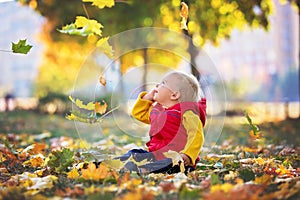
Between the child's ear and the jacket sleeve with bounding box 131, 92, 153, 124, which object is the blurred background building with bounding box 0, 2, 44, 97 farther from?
the child's ear

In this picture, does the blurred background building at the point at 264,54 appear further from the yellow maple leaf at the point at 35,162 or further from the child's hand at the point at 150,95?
the yellow maple leaf at the point at 35,162

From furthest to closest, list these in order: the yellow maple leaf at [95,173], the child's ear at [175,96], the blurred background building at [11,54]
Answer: the blurred background building at [11,54] < the child's ear at [175,96] < the yellow maple leaf at [95,173]

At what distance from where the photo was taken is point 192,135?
311cm

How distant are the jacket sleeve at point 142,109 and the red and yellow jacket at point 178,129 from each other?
159 millimetres

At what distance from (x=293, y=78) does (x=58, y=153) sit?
1810cm

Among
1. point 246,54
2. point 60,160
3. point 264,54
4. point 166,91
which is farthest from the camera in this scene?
point 246,54

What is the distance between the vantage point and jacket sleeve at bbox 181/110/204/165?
3.10m

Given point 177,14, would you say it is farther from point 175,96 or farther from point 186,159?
point 186,159

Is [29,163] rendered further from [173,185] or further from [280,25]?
[280,25]

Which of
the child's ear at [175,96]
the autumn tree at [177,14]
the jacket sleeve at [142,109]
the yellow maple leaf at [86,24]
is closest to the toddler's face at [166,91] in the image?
the child's ear at [175,96]

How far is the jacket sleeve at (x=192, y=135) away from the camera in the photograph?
3098mm

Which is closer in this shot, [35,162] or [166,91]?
[166,91]

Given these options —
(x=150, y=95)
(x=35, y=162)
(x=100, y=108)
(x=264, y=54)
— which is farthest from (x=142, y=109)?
(x=264, y=54)

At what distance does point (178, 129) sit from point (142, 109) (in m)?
0.38
